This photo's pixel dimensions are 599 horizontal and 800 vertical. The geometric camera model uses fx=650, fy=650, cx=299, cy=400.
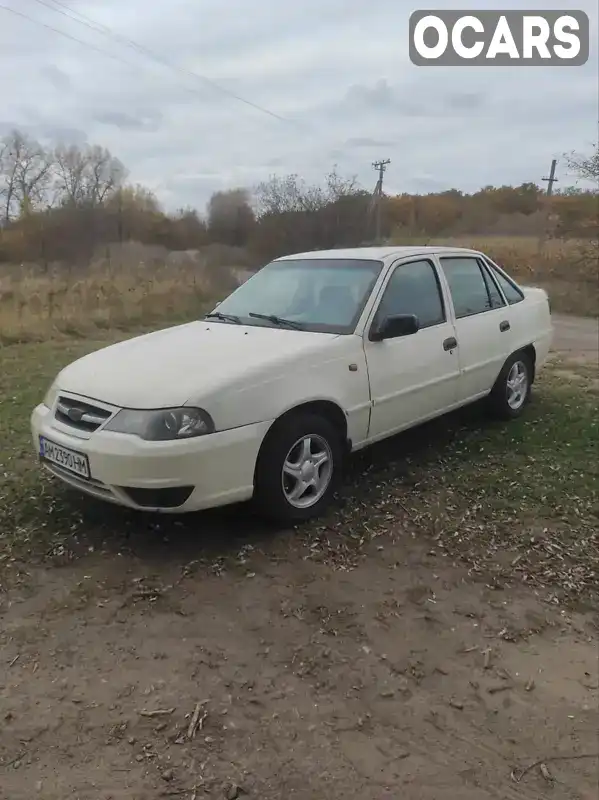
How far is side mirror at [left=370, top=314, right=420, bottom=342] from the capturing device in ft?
13.6

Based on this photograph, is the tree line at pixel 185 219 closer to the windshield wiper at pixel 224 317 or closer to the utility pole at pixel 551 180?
the utility pole at pixel 551 180

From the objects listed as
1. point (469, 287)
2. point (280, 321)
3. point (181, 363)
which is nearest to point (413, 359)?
point (280, 321)

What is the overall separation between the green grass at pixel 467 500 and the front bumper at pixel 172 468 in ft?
1.65

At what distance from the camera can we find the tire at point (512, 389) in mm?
5648

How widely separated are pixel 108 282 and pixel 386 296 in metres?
12.6

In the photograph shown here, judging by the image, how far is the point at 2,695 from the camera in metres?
2.46

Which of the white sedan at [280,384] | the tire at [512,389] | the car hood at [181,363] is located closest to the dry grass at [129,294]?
the car hood at [181,363]

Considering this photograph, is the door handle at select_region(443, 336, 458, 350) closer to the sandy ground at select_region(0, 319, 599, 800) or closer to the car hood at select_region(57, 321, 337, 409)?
the car hood at select_region(57, 321, 337, 409)

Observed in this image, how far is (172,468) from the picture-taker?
10.6 ft

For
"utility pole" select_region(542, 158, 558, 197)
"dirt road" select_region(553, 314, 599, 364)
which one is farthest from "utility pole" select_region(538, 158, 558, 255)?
"dirt road" select_region(553, 314, 599, 364)

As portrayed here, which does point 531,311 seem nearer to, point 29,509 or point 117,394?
point 117,394

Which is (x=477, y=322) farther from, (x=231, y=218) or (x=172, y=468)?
(x=231, y=218)

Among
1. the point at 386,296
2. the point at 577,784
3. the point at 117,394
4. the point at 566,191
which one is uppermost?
the point at 566,191

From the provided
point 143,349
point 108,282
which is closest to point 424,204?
point 108,282
